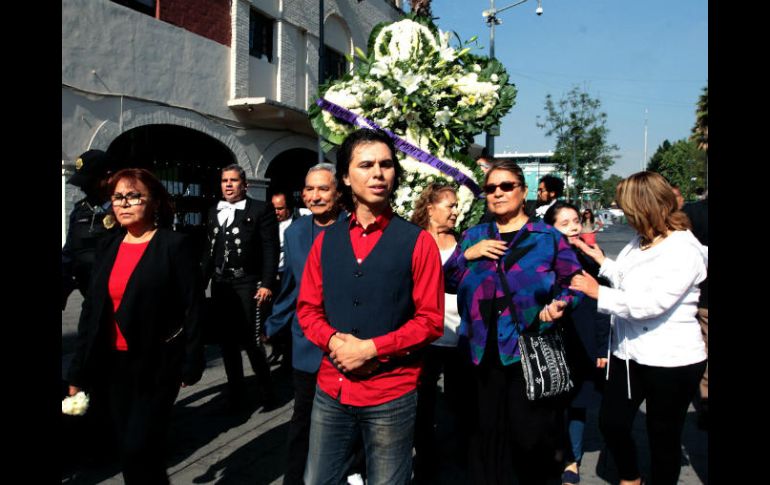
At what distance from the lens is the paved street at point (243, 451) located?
375 cm

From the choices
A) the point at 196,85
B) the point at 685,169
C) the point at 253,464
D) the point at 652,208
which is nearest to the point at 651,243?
the point at 652,208

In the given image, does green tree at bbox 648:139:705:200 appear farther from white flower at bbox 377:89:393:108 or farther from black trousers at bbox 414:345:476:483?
white flower at bbox 377:89:393:108

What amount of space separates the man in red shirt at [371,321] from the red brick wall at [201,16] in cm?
1118

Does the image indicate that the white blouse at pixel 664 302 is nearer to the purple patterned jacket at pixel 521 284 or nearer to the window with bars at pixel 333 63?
the purple patterned jacket at pixel 521 284

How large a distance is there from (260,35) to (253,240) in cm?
1092

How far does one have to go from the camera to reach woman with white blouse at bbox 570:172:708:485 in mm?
2928

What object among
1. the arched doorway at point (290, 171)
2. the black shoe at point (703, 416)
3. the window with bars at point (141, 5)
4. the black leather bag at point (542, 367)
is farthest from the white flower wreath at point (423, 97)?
the arched doorway at point (290, 171)

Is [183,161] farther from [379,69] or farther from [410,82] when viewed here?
[410,82]

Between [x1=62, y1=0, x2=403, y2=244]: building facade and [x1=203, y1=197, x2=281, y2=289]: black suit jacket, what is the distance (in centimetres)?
426

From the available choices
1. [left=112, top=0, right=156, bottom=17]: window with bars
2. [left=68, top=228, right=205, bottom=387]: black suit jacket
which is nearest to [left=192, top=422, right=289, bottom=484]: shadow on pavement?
[left=68, top=228, right=205, bottom=387]: black suit jacket

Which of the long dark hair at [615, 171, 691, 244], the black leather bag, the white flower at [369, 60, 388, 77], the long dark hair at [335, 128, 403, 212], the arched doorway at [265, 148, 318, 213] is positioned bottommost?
the black leather bag

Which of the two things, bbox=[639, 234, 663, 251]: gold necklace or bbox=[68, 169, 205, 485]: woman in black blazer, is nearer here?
bbox=[68, 169, 205, 485]: woman in black blazer
